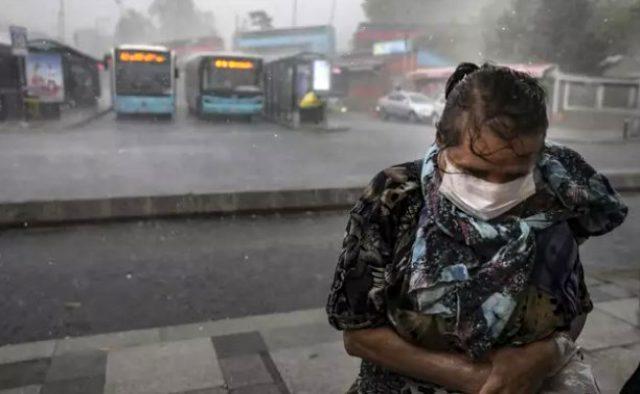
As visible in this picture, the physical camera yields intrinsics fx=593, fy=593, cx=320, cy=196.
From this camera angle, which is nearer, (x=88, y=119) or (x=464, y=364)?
(x=464, y=364)

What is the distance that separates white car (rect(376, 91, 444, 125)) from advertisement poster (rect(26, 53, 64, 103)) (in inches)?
565

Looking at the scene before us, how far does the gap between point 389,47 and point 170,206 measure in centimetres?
2933

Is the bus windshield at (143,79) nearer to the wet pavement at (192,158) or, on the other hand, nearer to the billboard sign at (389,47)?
the wet pavement at (192,158)

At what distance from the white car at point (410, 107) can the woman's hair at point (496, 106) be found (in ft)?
79.5

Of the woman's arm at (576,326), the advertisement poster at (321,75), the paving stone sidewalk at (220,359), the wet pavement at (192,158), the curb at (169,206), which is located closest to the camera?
the woman's arm at (576,326)

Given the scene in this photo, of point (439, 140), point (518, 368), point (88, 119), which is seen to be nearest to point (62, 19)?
point (439, 140)

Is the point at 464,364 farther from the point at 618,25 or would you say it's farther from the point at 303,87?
the point at 303,87

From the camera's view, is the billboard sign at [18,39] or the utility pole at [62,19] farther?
the billboard sign at [18,39]

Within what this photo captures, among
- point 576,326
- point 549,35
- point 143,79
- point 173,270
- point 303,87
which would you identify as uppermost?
point 549,35

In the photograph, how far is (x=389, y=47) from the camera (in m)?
34.0

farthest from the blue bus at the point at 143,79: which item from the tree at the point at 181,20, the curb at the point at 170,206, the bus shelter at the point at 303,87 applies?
the curb at the point at 170,206

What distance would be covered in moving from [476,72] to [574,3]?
57.6 feet

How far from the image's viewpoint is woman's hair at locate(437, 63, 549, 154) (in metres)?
1.06

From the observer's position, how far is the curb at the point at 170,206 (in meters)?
6.10
